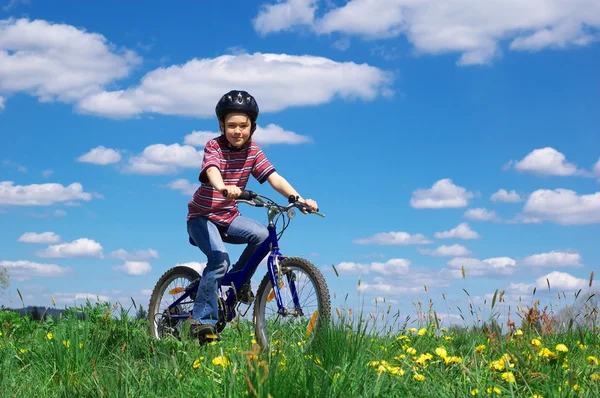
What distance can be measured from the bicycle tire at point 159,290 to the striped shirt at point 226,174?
1.32 m

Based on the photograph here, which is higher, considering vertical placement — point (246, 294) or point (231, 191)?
point (231, 191)

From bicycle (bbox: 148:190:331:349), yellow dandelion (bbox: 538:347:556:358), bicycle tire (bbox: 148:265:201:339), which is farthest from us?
bicycle tire (bbox: 148:265:201:339)

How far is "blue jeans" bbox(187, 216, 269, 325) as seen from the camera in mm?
6824

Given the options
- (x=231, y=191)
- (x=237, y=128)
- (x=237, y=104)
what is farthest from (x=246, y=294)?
(x=237, y=104)

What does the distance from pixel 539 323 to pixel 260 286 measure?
2575 millimetres

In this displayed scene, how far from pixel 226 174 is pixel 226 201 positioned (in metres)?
0.28

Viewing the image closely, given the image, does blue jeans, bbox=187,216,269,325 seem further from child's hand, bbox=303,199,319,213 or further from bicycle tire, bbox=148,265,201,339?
bicycle tire, bbox=148,265,201,339

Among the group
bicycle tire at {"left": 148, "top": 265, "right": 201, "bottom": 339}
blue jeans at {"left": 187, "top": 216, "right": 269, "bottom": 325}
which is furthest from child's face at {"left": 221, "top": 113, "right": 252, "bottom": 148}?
bicycle tire at {"left": 148, "top": 265, "right": 201, "bottom": 339}

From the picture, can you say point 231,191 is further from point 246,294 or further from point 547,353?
A: point 547,353

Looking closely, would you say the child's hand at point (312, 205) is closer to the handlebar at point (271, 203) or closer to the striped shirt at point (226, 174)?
the handlebar at point (271, 203)

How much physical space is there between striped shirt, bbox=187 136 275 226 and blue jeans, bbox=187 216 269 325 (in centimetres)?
9

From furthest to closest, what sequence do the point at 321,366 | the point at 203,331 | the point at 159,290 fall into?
1. the point at 159,290
2. the point at 203,331
3. the point at 321,366

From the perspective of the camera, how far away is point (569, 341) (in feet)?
18.5

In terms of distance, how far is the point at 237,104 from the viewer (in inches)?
265
